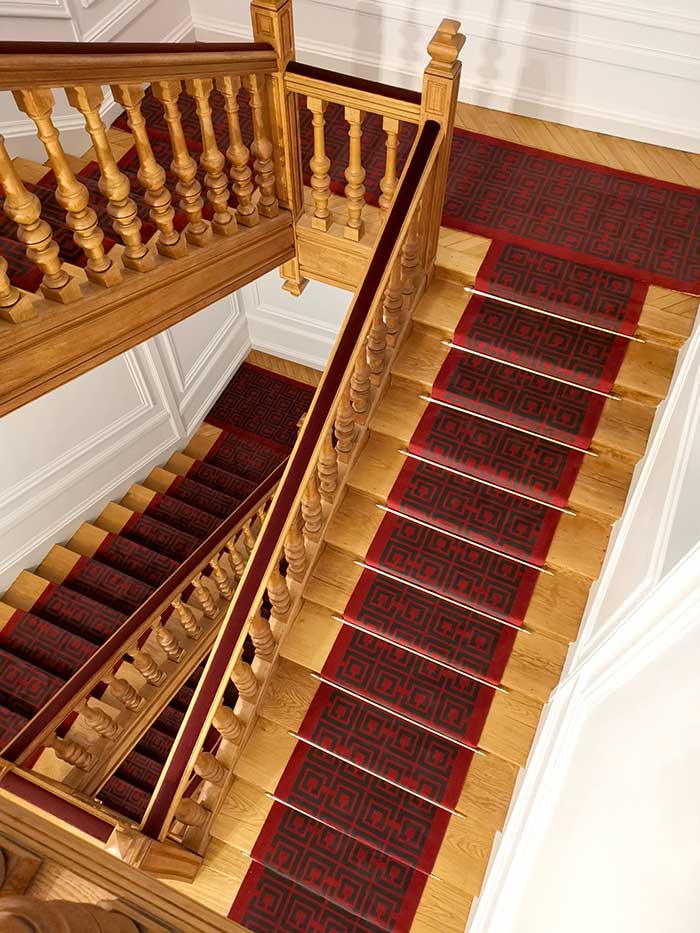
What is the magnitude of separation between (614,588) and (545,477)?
709 mm

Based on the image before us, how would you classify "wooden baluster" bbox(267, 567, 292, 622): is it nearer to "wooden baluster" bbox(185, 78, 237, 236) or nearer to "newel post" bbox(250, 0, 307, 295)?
"wooden baluster" bbox(185, 78, 237, 236)

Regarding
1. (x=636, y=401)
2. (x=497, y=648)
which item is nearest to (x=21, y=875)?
(x=497, y=648)

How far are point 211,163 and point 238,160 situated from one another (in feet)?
0.49

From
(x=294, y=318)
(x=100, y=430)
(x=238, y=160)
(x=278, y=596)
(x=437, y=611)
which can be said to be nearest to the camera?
(x=238, y=160)

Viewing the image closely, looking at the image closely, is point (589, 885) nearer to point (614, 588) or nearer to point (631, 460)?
point (614, 588)

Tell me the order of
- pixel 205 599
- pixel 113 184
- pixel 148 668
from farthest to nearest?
pixel 205 599 < pixel 148 668 < pixel 113 184

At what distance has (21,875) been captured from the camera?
2.98 meters

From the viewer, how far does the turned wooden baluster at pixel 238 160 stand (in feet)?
8.60

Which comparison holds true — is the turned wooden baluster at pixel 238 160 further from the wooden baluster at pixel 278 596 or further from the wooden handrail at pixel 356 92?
the wooden baluster at pixel 278 596

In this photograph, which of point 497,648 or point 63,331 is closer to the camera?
point 63,331

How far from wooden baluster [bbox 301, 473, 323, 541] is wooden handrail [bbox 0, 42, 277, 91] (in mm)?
1466

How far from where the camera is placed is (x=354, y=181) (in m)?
3.05

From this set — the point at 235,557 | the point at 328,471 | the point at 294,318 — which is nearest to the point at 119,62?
the point at 328,471

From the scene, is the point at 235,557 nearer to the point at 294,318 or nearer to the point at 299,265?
the point at 299,265
